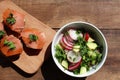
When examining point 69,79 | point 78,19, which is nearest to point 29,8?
point 78,19

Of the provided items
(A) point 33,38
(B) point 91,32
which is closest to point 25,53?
(A) point 33,38

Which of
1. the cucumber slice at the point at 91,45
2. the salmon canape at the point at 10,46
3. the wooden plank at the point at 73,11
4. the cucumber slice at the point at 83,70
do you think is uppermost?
the wooden plank at the point at 73,11

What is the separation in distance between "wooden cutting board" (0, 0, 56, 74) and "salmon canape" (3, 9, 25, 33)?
4cm

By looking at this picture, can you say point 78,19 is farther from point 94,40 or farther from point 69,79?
point 69,79

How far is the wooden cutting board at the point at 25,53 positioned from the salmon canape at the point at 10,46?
0.14 ft

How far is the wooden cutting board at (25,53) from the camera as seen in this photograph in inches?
66.2

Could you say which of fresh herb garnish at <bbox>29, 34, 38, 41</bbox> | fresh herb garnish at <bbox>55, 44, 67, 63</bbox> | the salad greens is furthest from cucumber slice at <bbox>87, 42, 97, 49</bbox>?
fresh herb garnish at <bbox>29, 34, 38, 41</bbox>

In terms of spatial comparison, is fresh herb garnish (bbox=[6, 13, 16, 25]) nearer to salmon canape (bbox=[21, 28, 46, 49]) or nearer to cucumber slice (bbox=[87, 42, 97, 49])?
salmon canape (bbox=[21, 28, 46, 49])

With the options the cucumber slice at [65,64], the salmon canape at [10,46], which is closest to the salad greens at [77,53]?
the cucumber slice at [65,64]

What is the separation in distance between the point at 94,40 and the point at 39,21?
23cm

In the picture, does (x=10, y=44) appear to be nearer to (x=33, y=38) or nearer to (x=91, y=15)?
(x=33, y=38)

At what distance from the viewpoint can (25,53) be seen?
5.56ft

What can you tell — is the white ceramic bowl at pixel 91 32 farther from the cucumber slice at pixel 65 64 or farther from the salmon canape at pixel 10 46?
the salmon canape at pixel 10 46

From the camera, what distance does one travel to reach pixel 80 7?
1757mm
